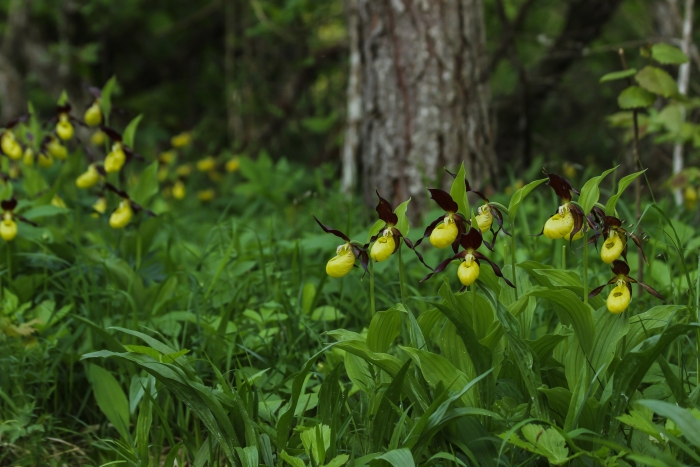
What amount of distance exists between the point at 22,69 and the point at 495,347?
5734mm

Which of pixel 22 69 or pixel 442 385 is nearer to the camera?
pixel 442 385

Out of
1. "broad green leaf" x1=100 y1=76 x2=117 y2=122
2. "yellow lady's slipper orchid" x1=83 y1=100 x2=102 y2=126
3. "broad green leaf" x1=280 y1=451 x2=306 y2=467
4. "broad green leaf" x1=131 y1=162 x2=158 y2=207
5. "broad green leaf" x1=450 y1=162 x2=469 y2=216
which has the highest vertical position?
"broad green leaf" x1=100 y1=76 x2=117 y2=122

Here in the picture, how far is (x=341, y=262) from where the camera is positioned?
1.50 m

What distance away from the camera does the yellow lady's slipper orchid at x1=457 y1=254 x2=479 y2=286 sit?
53.2 inches

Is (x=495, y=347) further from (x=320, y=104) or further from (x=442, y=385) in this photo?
(x=320, y=104)

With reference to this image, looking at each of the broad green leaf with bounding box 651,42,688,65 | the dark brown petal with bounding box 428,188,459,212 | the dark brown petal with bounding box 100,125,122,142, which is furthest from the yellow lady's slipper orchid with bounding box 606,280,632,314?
the dark brown petal with bounding box 100,125,122,142

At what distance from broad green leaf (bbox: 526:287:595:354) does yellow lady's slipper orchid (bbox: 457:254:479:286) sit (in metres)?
0.12

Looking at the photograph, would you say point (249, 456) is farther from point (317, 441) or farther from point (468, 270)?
point (468, 270)

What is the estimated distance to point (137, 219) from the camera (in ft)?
8.49

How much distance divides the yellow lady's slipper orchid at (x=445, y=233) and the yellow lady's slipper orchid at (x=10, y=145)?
80.5 inches

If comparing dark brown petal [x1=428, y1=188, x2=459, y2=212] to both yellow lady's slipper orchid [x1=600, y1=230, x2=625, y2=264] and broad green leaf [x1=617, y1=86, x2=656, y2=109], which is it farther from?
broad green leaf [x1=617, y1=86, x2=656, y2=109]

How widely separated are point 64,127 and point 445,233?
2056mm

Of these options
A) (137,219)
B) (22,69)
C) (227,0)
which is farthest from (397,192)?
(22,69)

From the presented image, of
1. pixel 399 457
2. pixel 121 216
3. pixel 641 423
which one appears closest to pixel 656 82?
pixel 641 423
